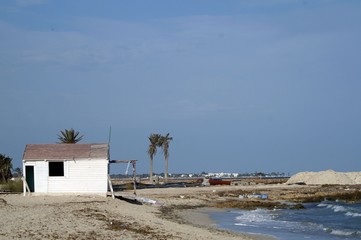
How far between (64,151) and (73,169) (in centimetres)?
133

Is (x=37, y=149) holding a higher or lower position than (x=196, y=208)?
higher

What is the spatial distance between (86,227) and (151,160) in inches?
2929

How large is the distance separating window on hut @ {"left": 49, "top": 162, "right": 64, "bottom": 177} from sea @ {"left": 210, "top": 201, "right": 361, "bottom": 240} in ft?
32.2

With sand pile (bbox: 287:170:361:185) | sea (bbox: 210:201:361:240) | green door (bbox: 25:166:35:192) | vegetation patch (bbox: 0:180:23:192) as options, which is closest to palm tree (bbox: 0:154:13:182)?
vegetation patch (bbox: 0:180:23:192)

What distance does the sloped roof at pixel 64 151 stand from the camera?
36.7 meters

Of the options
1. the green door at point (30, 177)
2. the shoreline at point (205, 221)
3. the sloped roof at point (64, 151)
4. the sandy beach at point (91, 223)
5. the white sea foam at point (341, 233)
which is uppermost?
the sloped roof at point (64, 151)

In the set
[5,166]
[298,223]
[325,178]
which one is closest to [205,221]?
[298,223]

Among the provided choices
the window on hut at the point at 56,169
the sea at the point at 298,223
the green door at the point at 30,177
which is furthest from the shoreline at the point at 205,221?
the green door at the point at 30,177

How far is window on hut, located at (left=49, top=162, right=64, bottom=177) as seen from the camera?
1474 inches

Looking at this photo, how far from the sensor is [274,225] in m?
30.2

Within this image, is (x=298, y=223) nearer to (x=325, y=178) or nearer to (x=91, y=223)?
(x=91, y=223)

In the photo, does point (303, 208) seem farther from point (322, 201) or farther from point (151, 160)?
point (151, 160)

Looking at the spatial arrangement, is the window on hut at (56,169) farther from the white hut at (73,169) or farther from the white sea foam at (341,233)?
the white sea foam at (341,233)

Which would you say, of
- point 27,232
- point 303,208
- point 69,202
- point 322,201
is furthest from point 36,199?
point 322,201
